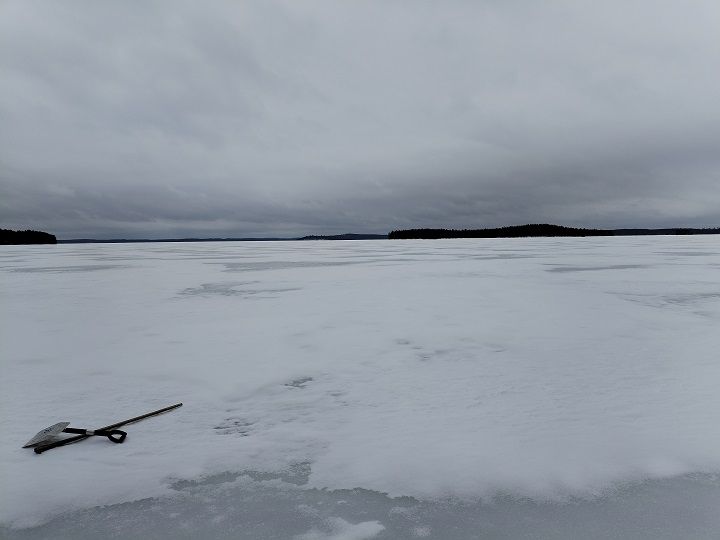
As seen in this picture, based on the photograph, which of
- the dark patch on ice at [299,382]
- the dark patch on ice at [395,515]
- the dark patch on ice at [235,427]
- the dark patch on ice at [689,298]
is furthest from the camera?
the dark patch on ice at [689,298]

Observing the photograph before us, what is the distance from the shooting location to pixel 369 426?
3.65m

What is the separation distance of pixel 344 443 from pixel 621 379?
9.72 feet

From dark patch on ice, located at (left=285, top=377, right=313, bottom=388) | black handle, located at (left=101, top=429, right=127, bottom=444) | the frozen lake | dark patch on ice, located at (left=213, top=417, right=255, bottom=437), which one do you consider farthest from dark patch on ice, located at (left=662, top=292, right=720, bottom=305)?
black handle, located at (left=101, top=429, right=127, bottom=444)

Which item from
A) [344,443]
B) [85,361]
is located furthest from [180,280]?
[344,443]

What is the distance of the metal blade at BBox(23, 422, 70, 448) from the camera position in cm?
325

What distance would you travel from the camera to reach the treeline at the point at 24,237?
9600 cm

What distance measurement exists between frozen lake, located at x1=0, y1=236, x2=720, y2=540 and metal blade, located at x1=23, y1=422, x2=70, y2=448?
10cm

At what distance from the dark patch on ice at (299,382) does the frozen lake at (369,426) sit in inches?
2.5

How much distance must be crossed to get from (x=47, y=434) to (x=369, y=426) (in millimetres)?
2298

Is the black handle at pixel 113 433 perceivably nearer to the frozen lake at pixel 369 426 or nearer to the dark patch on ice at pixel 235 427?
the frozen lake at pixel 369 426

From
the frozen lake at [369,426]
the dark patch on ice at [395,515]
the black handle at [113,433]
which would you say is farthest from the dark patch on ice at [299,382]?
the dark patch on ice at [395,515]

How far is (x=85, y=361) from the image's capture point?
548 centimetres

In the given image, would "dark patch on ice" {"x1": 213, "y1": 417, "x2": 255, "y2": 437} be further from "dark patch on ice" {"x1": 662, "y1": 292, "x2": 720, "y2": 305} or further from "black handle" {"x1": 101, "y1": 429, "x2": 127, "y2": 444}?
"dark patch on ice" {"x1": 662, "y1": 292, "x2": 720, "y2": 305}

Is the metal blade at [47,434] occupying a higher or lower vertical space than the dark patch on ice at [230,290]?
lower
